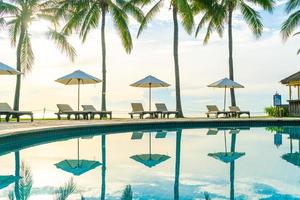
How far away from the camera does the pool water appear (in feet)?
21.6

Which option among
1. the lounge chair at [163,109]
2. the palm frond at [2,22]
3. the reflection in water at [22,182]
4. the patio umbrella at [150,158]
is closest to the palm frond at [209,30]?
the lounge chair at [163,109]

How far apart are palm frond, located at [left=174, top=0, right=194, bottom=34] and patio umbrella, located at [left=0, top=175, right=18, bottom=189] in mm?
15663

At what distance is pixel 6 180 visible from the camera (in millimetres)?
7586

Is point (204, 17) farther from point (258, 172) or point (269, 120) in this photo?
point (258, 172)

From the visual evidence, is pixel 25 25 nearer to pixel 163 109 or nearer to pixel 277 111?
pixel 163 109

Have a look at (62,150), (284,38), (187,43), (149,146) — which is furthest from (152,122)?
(284,38)

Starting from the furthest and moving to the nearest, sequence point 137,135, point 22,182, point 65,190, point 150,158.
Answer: point 137,135 → point 150,158 → point 22,182 → point 65,190

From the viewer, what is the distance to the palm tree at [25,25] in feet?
77.8

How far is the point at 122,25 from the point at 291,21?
345 inches

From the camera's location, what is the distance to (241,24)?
25.7m

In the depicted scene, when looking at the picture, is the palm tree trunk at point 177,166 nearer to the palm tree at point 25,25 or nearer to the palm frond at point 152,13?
the palm frond at point 152,13

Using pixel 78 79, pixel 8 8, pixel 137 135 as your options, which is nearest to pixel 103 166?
pixel 137 135

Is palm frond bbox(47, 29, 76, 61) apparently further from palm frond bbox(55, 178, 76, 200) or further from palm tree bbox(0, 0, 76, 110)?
palm frond bbox(55, 178, 76, 200)

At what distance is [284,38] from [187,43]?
16.6ft
